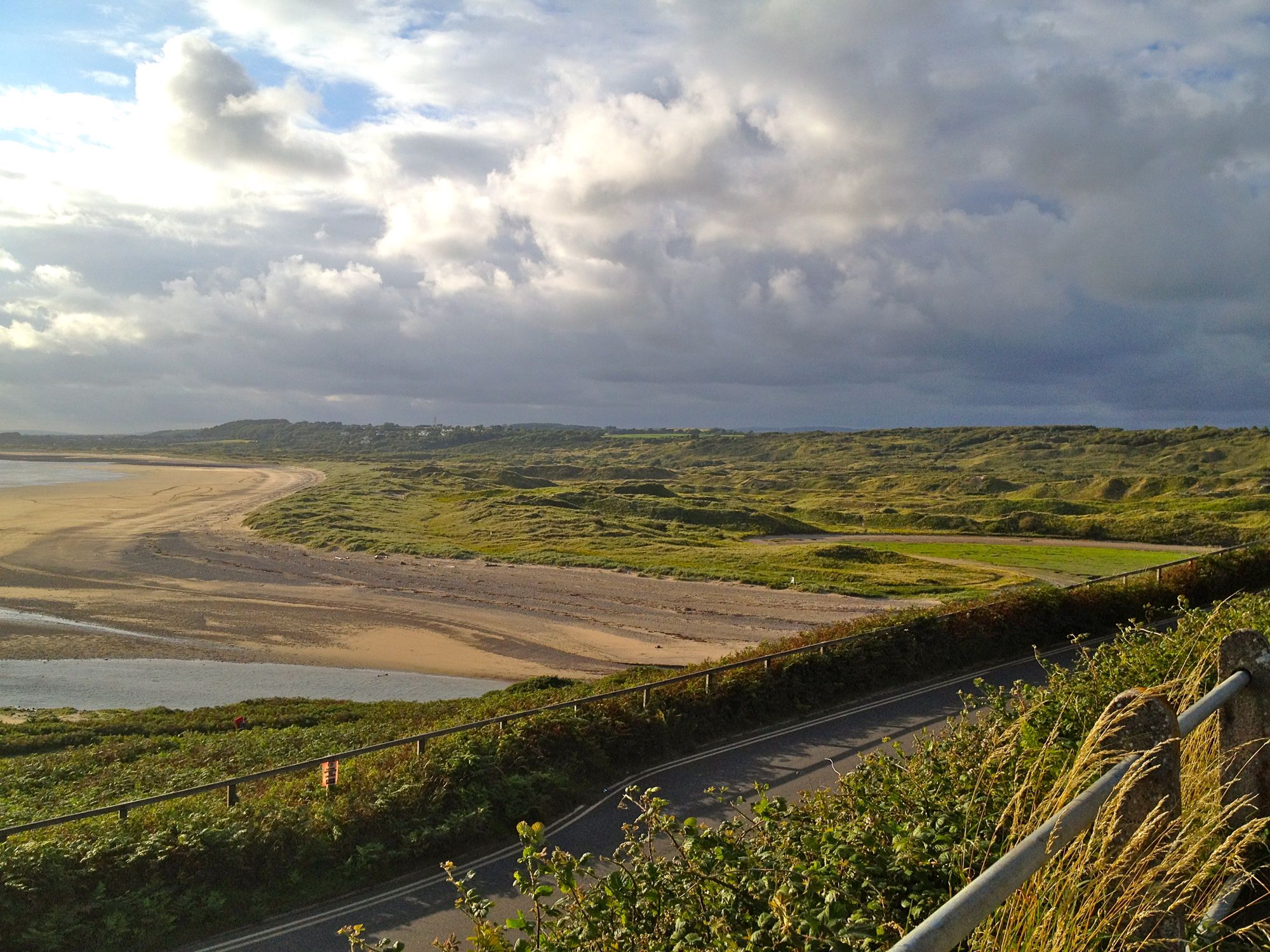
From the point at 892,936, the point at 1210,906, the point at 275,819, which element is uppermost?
the point at 1210,906

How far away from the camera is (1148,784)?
131 inches

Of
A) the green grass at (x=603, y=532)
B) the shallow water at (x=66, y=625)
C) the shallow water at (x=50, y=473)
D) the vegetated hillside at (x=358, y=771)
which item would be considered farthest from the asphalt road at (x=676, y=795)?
the shallow water at (x=50, y=473)

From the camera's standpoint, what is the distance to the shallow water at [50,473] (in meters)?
133

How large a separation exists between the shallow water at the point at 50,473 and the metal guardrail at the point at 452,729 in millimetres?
135919

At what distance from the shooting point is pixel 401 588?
183ft

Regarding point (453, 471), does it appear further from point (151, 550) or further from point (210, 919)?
point (210, 919)

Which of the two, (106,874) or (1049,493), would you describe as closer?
(106,874)

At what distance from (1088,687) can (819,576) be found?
53.5 m

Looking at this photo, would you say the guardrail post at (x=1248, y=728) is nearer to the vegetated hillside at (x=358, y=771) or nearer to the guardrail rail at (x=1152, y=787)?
the guardrail rail at (x=1152, y=787)

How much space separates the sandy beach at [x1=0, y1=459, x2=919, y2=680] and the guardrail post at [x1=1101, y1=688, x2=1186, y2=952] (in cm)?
3419

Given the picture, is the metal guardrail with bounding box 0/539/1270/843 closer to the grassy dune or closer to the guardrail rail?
the guardrail rail

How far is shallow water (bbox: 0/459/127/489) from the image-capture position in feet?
437

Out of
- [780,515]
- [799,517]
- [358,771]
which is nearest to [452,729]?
[358,771]

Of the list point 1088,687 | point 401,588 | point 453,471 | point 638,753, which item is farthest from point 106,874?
point 453,471
